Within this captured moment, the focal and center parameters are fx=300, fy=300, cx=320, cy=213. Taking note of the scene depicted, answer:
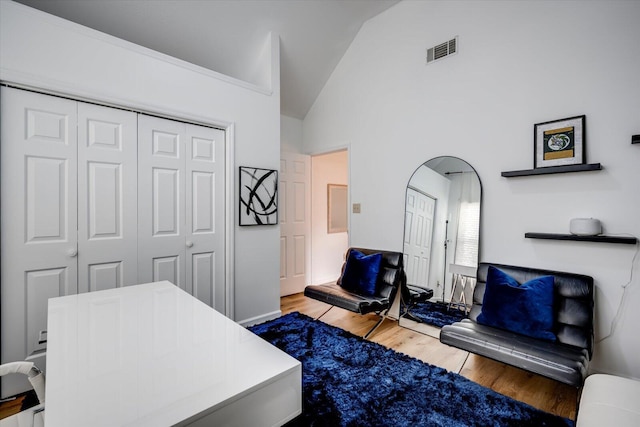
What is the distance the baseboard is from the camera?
3112 mm

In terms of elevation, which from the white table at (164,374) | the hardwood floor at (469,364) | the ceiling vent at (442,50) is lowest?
the hardwood floor at (469,364)

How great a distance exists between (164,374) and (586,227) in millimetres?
2729

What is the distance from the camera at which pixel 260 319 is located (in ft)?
10.6

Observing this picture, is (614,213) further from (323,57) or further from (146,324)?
(323,57)

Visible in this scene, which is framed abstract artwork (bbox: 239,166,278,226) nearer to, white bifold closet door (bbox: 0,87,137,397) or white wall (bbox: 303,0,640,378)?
white bifold closet door (bbox: 0,87,137,397)

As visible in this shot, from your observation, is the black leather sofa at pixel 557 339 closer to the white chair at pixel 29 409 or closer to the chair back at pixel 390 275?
the chair back at pixel 390 275

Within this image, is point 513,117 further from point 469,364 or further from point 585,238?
point 469,364

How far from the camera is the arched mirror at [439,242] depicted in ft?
9.38

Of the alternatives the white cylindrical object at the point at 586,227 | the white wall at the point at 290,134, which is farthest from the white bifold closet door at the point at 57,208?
the white cylindrical object at the point at 586,227

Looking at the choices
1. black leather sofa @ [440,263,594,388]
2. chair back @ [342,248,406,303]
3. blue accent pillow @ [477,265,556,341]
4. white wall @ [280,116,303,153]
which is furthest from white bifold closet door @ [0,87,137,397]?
blue accent pillow @ [477,265,556,341]

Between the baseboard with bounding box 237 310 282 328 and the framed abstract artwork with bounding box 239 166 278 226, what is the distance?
101 cm

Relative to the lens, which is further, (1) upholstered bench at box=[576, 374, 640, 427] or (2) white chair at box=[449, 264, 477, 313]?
(2) white chair at box=[449, 264, 477, 313]

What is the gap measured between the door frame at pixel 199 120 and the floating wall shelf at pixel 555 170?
2516 mm

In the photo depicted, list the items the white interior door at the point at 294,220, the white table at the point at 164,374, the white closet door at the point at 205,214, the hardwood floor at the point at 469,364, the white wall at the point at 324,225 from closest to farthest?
the white table at the point at 164,374
the hardwood floor at the point at 469,364
the white closet door at the point at 205,214
the white interior door at the point at 294,220
the white wall at the point at 324,225
